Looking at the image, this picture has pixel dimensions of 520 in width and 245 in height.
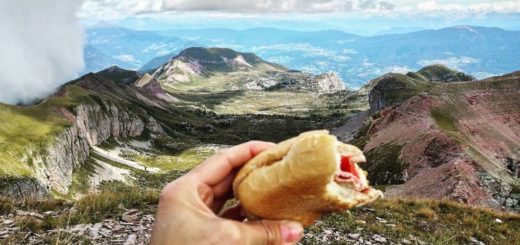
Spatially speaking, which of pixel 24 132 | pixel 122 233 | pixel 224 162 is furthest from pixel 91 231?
pixel 24 132

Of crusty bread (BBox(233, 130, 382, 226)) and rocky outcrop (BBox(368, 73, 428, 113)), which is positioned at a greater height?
crusty bread (BBox(233, 130, 382, 226))

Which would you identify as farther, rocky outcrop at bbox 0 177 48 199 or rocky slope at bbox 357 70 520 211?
rocky outcrop at bbox 0 177 48 199

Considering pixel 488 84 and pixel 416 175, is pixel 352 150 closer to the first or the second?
pixel 416 175

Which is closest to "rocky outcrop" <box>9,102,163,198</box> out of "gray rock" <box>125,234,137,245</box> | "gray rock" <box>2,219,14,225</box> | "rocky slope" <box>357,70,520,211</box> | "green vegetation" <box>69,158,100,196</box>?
"green vegetation" <box>69,158,100,196</box>

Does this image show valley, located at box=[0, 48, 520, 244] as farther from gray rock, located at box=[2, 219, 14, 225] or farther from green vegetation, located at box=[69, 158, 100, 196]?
green vegetation, located at box=[69, 158, 100, 196]

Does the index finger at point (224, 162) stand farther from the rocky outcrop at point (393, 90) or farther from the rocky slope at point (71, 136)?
the rocky outcrop at point (393, 90)

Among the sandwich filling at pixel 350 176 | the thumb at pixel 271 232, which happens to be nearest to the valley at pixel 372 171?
the thumb at pixel 271 232

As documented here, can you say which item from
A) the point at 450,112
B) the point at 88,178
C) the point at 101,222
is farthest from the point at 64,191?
the point at 450,112

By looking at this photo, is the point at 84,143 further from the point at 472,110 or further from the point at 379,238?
the point at 379,238
